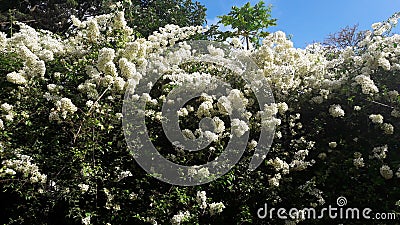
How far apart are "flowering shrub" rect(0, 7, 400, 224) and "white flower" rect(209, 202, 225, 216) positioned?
0.04 feet

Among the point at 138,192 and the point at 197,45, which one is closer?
the point at 138,192

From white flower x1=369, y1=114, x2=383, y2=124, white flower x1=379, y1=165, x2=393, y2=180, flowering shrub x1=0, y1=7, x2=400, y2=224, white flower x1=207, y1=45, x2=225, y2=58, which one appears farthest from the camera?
white flower x1=207, y1=45, x2=225, y2=58

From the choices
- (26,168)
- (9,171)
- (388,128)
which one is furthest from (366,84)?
(9,171)

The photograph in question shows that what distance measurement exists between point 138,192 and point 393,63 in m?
2.79

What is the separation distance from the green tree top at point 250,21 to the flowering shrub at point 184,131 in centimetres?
109

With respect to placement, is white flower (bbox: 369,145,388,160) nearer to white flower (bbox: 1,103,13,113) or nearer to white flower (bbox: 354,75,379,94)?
white flower (bbox: 354,75,379,94)

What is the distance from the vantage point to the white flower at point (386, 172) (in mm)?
3636

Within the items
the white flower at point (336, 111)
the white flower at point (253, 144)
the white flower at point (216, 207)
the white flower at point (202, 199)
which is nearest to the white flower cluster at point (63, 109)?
the white flower at point (202, 199)

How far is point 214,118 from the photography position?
3783 millimetres

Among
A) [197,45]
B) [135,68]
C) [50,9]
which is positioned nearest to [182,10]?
[50,9]

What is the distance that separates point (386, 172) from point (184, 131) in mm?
1758

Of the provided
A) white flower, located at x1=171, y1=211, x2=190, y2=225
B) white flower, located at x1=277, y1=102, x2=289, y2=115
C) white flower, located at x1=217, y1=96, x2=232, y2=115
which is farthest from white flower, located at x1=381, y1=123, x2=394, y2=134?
white flower, located at x1=171, y1=211, x2=190, y2=225

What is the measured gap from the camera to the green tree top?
18.8ft

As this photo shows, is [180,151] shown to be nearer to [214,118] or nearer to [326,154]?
[214,118]
